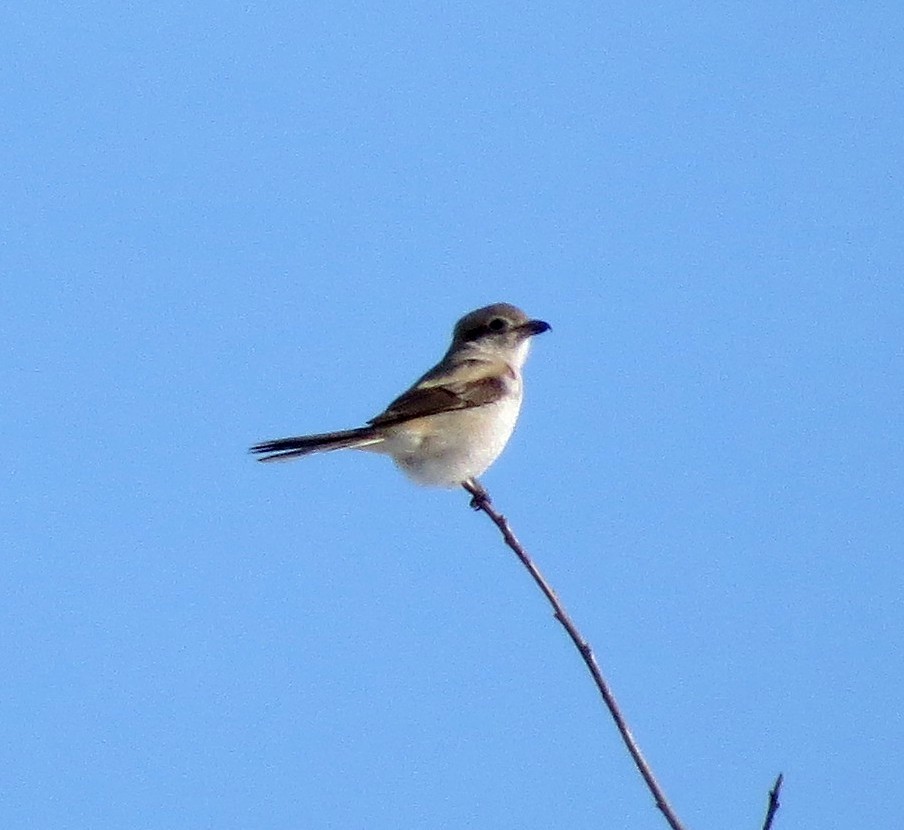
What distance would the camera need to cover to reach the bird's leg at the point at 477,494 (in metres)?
7.94

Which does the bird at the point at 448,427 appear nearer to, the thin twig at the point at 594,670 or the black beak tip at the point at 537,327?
the black beak tip at the point at 537,327

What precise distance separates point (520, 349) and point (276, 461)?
3209 mm

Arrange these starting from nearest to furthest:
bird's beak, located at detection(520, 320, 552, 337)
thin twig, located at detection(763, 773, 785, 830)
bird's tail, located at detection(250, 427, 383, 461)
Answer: thin twig, located at detection(763, 773, 785, 830)
bird's tail, located at detection(250, 427, 383, 461)
bird's beak, located at detection(520, 320, 552, 337)

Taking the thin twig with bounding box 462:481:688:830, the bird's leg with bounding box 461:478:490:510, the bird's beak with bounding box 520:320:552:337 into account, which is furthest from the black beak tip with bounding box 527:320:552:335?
the thin twig with bounding box 462:481:688:830

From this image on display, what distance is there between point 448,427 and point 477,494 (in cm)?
71

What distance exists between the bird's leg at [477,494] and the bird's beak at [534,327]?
192 cm

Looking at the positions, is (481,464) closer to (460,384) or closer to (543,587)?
(460,384)

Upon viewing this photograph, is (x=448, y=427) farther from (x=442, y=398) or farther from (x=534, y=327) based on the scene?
(x=534, y=327)

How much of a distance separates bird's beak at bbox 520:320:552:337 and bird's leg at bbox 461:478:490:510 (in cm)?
192

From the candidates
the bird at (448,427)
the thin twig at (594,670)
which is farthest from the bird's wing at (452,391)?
the thin twig at (594,670)

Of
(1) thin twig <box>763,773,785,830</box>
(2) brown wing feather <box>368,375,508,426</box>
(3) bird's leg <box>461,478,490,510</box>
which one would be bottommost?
(1) thin twig <box>763,773,785,830</box>

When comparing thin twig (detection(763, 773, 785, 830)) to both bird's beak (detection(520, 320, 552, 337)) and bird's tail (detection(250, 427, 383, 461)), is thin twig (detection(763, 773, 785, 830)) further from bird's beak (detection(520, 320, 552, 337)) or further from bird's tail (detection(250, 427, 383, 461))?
bird's beak (detection(520, 320, 552, 337))

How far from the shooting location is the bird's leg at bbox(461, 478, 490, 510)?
794cm

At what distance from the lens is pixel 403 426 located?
8.50 m
